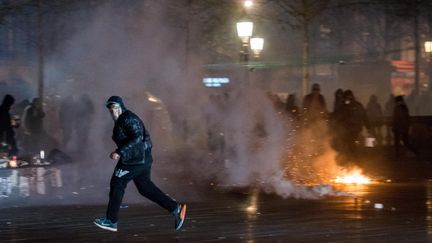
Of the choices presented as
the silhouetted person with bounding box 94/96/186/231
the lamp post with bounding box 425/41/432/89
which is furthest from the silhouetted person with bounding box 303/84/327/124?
the lamp post with bounding box 425/41/432/89

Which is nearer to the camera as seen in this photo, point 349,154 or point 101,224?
point 101,224

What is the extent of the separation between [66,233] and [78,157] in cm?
788

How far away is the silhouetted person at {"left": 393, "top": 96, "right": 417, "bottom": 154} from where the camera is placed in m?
19.8

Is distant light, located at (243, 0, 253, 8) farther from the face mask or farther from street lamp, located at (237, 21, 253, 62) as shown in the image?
the face mask

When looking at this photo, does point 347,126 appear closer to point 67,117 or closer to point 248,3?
point 248,3

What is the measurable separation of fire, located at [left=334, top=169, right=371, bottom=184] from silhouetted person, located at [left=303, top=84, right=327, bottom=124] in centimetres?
119

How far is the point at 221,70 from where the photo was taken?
56.5 ft

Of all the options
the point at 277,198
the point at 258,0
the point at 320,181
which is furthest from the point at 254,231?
the point at 258,0

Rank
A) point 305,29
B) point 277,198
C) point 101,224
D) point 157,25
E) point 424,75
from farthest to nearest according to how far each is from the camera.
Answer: point 424,75
point 305,29
point 157,25
point 277,198
point 101,224

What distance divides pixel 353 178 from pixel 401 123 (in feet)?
17.3

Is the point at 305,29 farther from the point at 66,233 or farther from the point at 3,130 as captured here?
the point at 66,233

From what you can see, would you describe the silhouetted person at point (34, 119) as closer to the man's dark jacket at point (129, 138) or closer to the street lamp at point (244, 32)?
the street lamp at point (244, 32)

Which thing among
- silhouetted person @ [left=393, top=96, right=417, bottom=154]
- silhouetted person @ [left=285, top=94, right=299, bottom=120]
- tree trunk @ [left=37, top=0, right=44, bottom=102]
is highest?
tree trunk @ [left=37, top=0, right=44, bottom=102]

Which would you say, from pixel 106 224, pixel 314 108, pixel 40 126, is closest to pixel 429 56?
pixel 314 108
